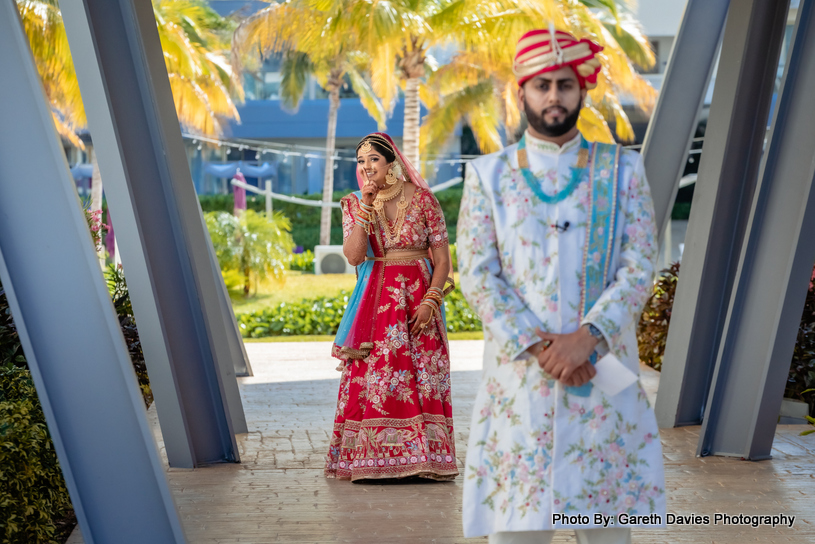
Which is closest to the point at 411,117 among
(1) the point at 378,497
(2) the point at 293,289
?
(2) the point at 293,289

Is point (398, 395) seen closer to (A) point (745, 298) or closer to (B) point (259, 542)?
(B) point (259, 542)

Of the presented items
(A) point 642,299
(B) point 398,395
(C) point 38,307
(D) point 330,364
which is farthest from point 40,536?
(D) point 330,364

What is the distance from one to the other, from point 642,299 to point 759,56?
367 centimetres

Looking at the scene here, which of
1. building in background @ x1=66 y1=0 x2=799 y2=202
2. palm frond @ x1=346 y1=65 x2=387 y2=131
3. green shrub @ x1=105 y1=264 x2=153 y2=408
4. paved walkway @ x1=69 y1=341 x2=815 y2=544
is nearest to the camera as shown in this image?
paved walkway @ x1=69 y1=341 x2=815 y2=544

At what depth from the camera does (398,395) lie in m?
4.84

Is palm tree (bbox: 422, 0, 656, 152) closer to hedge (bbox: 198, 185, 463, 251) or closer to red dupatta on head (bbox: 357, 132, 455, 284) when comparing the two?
hedge (bbox: 198, 185, 463, 251)

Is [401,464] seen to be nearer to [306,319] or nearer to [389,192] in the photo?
[389,192]

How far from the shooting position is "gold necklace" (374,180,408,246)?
15.9ft

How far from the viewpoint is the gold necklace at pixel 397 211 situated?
486 centimetres

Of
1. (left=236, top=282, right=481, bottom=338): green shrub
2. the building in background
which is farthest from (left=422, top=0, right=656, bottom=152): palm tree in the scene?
the building in background

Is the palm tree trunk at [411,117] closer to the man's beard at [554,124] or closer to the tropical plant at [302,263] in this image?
the tropical plant at [302,263]

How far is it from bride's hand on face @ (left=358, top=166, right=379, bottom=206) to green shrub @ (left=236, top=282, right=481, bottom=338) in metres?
9.97

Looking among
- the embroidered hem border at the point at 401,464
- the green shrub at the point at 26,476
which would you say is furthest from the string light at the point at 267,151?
the green shrub at the point at 26,476

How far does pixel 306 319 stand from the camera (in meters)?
14.9
